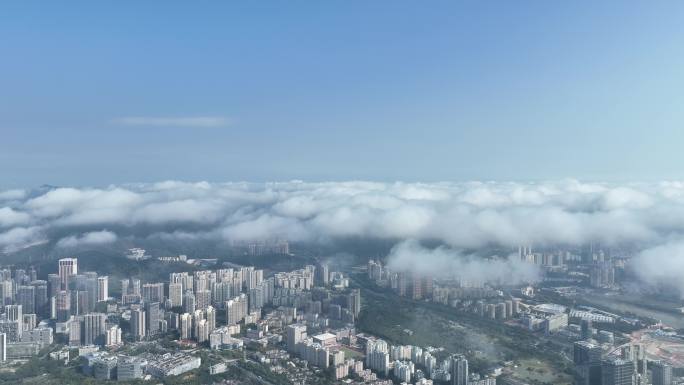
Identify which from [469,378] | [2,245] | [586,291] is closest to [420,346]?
[469,378]

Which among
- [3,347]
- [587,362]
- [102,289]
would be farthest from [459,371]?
[102,289]

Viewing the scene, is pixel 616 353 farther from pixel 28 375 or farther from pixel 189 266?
pixel 189 266

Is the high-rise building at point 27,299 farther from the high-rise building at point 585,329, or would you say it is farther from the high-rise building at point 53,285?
the high-rise building at point 585,329

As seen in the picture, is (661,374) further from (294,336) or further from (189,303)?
(189,303)

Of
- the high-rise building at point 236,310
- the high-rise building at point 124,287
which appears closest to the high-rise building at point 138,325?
the high-rise building at point 236,310

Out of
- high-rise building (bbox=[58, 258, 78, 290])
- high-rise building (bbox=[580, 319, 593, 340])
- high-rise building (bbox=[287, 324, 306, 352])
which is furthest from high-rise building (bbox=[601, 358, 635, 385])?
high-rise building (bbox=[58, 258, 78, 290])
